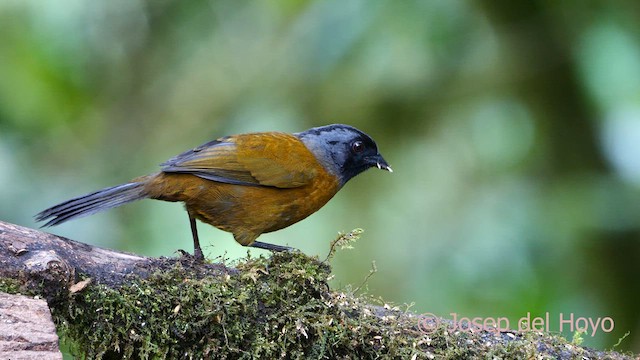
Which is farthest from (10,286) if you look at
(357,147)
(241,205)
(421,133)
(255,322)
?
(421,133)

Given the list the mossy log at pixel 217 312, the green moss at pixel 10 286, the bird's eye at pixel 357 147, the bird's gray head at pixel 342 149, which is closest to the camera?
the green moss at pixel 10 286

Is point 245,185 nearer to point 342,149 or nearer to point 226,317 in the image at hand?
point 342,149

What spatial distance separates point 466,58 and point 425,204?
43.5 inches

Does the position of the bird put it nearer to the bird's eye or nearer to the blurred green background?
the bird's eye

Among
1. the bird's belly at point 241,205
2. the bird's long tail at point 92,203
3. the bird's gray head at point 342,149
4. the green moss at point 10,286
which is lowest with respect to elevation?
the green moss at point 10,286

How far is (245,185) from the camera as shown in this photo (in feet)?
13.8

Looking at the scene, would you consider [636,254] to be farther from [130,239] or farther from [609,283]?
[130,239]

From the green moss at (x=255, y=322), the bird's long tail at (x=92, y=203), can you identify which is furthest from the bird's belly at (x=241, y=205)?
the green moss at (x=255, y=322)

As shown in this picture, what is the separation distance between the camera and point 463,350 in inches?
122

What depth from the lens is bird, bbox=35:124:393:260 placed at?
396 centimetres

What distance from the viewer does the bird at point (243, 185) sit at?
13.0ft

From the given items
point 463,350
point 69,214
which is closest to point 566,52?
point 463,350

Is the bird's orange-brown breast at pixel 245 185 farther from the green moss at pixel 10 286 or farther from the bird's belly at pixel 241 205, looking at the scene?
the green moss at pixel 10 286

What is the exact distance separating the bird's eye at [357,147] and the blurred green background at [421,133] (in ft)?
2.51
